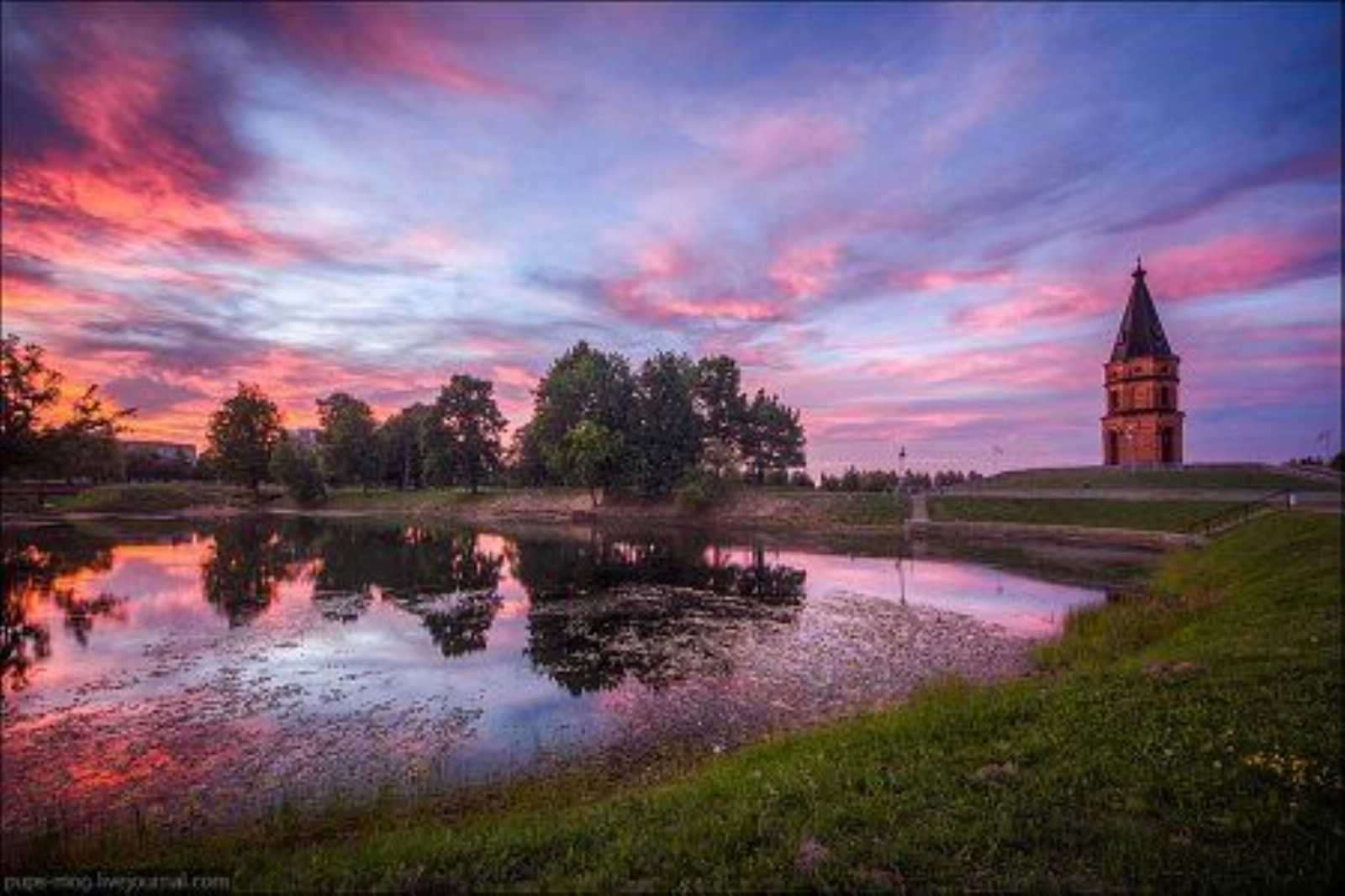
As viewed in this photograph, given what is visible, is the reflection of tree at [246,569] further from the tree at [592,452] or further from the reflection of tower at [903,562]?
the tree at [592,452]

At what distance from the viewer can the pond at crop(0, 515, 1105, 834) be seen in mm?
12695

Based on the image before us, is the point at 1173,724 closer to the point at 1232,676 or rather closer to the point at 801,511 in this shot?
the point at 1232,676

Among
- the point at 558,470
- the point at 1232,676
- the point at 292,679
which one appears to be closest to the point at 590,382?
the point at 558,470

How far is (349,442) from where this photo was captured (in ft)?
399

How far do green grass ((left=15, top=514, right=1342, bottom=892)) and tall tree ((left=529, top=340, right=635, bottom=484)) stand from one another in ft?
259

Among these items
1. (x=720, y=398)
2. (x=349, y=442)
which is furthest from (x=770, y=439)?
(x=349, y=442)

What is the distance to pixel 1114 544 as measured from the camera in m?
51.0

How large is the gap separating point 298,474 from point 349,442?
54.8 ft

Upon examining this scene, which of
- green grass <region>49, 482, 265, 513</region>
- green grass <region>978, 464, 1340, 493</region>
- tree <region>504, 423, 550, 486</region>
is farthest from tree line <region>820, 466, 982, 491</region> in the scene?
green grass <region>49, 482, 265, 513</region>

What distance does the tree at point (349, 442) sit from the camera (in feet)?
398

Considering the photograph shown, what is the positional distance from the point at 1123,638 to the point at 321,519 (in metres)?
84.9

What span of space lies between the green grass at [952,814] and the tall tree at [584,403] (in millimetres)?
78993

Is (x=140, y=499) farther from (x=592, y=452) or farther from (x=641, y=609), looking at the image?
(x=641, y=609)

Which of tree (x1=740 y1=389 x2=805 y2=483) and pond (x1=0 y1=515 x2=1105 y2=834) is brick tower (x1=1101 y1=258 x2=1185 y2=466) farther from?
pond (x1=0 y1=515 x2=1105 y2=834)
